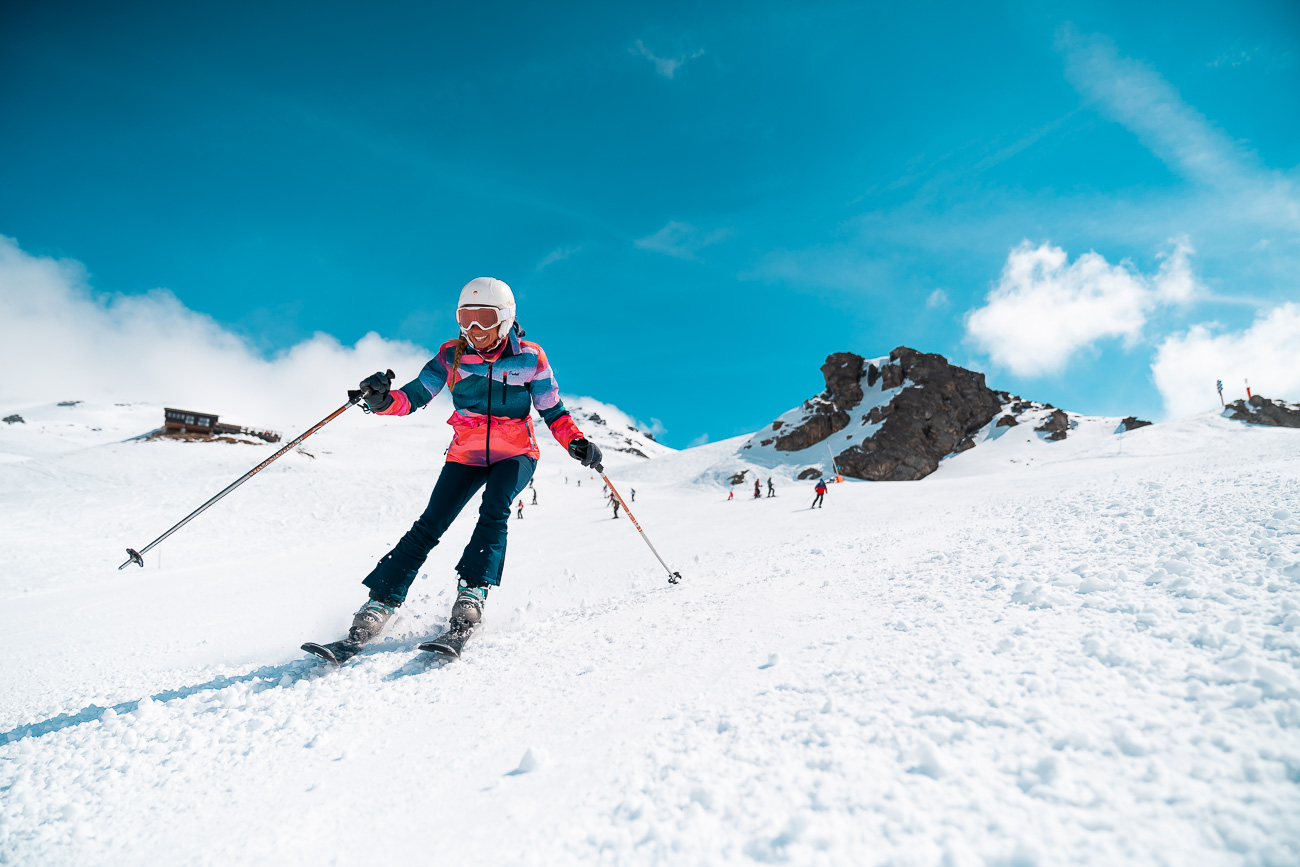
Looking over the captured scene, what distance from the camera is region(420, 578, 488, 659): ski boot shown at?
9.62 ft

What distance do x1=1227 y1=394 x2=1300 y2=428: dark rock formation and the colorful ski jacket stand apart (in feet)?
173

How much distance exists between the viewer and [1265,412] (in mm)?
36938

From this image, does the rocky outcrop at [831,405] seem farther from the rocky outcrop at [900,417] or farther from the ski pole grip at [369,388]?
the ski pole grip at [369,388]

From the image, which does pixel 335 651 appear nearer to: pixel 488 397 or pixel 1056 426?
pixel 488 397

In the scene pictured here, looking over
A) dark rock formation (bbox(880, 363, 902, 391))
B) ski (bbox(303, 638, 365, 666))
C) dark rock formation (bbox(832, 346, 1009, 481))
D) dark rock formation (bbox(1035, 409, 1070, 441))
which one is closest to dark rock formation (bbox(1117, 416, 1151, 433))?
dark rock formation (bbox(1035, 409, 1070, 441))

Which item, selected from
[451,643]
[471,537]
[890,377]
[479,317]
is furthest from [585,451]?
[890,377]

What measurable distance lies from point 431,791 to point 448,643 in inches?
58.7

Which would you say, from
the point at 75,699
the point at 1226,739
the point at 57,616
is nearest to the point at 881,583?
the point at 1226,739

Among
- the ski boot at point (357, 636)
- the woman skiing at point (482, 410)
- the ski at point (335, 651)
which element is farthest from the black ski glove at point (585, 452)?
the ski at point (335, 651)

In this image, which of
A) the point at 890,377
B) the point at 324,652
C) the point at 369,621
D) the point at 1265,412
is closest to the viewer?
the point at 324,652

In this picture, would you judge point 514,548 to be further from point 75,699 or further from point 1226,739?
point 1226,739

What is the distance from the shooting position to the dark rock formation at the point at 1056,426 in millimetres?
41344

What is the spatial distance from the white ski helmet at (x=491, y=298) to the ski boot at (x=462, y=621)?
1.86 metres

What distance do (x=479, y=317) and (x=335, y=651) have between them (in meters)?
2.37
